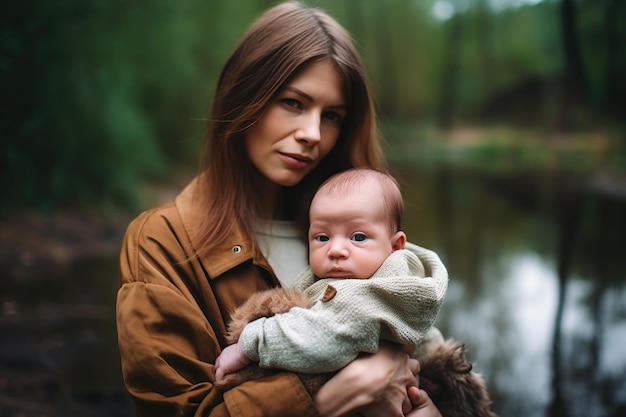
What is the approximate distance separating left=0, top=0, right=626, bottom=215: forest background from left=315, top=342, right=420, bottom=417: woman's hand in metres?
1.71

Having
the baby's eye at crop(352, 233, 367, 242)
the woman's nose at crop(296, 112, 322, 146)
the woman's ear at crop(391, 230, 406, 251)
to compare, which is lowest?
the woman's ear at crop(391, 230, 406, 251)

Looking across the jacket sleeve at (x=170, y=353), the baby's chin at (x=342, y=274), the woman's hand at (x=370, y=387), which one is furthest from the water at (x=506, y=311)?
the jacket sleeve at (x=170, y=353)

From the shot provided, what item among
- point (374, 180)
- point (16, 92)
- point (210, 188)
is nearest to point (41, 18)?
point (16, 92)

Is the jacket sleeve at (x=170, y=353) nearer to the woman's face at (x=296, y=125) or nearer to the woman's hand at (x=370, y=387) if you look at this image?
the woman's hand at (x=370, y=387)

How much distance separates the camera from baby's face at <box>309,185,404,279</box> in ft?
4.43

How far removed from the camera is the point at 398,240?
1463mm

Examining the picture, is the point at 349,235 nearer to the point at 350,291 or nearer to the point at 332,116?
the point at 350,291

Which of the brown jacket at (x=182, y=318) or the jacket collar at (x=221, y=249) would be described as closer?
the brown jacket at (x=182, y=318)

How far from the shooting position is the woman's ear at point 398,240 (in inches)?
57.1

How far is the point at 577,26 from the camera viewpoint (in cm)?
383

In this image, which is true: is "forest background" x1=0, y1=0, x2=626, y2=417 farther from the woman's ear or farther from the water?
the woman's ear

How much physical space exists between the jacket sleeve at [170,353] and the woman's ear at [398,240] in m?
0.44

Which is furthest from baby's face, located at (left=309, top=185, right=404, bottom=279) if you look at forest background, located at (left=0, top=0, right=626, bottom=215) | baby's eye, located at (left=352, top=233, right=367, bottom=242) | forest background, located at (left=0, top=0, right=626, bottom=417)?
forest background, located at (left=0, top=0, right=626, bottom=215)

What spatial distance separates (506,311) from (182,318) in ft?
11.0
